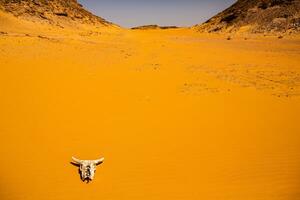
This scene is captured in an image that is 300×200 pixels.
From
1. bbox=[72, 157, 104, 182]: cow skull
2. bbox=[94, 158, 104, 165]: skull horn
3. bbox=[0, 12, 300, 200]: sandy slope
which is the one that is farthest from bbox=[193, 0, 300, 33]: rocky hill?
bbox=[72, 157, 104, 182]: cow skull

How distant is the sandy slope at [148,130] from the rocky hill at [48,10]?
50.0ft

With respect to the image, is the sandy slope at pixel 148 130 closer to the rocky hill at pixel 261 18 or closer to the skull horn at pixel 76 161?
the skull horn at pixel 76 161

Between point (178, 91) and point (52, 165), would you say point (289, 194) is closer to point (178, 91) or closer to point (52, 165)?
point (52, 165)

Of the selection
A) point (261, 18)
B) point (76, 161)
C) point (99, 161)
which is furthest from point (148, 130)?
point (261, 18)

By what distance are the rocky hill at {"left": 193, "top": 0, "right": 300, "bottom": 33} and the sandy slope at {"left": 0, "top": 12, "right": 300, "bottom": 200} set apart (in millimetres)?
15699

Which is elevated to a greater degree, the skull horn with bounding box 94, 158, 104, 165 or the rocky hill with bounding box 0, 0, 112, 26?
the rocky hill with bounding box 0, 0, 112, 26

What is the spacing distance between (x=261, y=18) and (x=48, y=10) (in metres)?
18.8

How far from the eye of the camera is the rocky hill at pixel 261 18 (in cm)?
2485

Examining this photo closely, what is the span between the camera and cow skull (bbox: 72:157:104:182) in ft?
14.2

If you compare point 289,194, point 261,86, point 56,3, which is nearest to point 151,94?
point 261,86

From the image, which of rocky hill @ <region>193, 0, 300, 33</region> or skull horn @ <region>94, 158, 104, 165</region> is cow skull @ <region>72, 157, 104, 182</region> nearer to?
skull horn @ <region>94, 158, 104, 165</region>

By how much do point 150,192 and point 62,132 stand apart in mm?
2254

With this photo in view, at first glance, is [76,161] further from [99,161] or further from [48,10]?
[48,10]

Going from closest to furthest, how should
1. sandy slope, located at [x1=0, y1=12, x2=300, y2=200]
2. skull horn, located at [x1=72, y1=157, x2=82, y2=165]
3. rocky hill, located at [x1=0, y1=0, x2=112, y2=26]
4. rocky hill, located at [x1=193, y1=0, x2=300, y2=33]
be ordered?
sandy slope, located at [x1=0, y1=12, x2=300, y2=200] < skull horn, located at [x1=72, y1=157, x2=82, y2=165] < rocky hill, located at [x1=0, y1=0, x2=112, y2=26] < rocky hill, located at [x1=193, y1=0, x2=300, y2=33]
